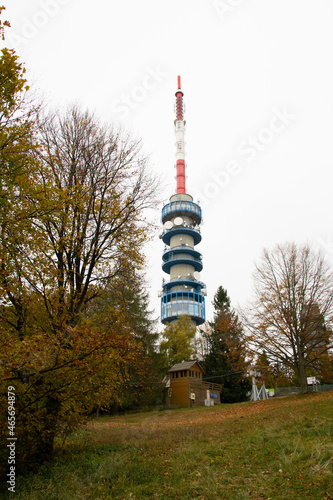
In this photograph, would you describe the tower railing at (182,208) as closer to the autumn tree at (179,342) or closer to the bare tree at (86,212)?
the autumn tree at (179,342)

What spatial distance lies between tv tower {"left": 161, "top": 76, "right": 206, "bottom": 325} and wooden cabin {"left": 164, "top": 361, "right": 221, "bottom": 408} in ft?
87.6

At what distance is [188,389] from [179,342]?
13.4 meters

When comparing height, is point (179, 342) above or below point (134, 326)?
below

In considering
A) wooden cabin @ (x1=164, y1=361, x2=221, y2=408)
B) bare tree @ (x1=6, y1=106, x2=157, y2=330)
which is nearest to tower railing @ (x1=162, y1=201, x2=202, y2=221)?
wooden cabin @ (x1=164, y1=361, x2=221, y2=408)

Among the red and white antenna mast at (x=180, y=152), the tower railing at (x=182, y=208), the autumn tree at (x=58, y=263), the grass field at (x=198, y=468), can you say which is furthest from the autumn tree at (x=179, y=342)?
the autumn tree at (x=58, y=263)

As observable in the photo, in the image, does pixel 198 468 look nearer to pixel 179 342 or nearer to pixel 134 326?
pixel 134 326

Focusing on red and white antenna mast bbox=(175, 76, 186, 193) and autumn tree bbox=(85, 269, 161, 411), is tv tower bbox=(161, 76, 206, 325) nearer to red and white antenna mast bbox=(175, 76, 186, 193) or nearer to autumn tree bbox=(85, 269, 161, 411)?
red and white antenna mast bbox=(175, 76, 186, 193)

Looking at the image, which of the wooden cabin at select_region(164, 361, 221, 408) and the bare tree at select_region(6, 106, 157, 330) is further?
the wooden cabin at select_region(164, 361, 221, 408)

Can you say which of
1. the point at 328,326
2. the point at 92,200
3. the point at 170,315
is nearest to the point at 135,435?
the point at 92,200

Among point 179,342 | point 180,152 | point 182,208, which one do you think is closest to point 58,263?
point 179,342

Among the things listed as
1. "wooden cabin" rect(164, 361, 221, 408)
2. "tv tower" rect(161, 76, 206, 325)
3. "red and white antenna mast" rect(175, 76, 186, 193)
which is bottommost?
"wooden cabin" rect(164, 361, 221, 408)

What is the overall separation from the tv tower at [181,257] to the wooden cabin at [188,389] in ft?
87.6

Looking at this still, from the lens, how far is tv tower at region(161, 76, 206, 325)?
65.6 m

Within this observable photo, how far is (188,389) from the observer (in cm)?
3466
